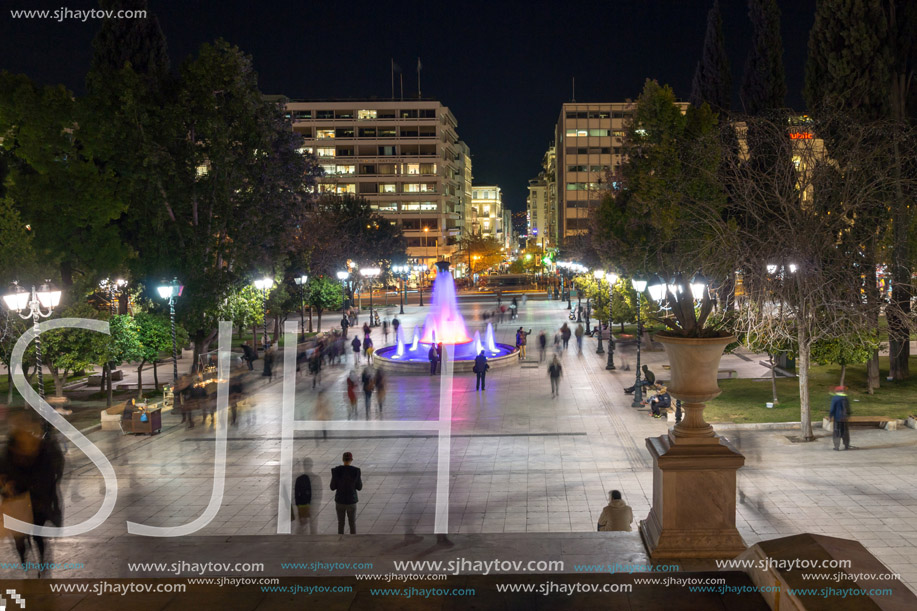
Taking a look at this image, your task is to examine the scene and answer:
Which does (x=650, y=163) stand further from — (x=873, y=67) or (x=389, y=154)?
(x=389, y=154)

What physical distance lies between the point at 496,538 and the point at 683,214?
2034cm

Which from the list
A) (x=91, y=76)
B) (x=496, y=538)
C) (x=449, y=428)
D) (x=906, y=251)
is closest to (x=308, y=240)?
(x=91, y=76)

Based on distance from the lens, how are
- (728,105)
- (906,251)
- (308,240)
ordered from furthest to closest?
(308,240), (728,105), (906,251)

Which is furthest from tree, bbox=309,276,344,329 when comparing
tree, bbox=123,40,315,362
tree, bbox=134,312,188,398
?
tree, bbox=134,312,188,398

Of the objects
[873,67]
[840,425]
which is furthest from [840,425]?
[873,67]

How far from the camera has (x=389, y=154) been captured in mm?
101125

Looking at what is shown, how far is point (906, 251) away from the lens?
20547 millimetres

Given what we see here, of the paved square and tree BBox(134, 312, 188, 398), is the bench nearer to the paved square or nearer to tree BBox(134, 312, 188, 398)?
the paved square

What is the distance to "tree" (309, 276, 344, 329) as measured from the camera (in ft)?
146

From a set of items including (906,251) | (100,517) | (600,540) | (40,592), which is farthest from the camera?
(906,251)

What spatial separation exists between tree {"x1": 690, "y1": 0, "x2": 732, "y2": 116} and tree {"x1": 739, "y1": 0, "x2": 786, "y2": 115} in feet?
13.8

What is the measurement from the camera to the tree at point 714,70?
3575cm

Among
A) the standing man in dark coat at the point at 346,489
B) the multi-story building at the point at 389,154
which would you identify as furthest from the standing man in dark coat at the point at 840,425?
the multi-story building at the point at 389,154

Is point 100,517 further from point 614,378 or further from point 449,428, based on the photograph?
point 614,378
